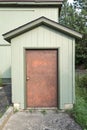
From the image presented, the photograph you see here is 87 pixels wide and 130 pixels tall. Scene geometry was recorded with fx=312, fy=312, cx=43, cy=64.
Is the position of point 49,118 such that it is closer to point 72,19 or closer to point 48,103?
point 48,103

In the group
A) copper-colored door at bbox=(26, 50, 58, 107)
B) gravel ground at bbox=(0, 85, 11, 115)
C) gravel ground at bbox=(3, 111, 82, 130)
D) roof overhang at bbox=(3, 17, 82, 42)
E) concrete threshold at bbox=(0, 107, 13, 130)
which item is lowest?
gravel ground at bbox=(3, 111, 82, 130)

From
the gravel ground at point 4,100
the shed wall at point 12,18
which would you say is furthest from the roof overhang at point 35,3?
the gravel ground at point 4,100

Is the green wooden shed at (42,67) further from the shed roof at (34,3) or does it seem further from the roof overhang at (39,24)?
the shed roof at (34,3)

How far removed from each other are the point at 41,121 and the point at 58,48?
315cm

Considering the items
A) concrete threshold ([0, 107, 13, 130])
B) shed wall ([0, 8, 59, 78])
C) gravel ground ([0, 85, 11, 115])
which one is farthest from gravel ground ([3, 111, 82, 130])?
shed wall ([0, 8, 59, 78])

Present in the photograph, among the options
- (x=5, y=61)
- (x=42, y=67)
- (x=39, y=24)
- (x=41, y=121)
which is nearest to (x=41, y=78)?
(x=42, y=67)

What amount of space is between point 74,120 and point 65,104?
184 centimetres

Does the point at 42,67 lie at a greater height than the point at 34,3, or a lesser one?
lesser

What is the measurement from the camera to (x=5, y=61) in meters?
20.1

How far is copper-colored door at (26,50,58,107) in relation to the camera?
1212 centimetres

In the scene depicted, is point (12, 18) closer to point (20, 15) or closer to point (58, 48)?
point (20, 15)

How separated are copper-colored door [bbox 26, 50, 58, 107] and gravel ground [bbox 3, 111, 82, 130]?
68cm

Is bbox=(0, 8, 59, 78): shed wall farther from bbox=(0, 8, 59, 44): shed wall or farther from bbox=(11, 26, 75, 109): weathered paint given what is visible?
bbox=(11, 26, 75, 109): weathered paint

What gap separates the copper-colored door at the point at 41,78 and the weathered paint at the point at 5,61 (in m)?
7.97
